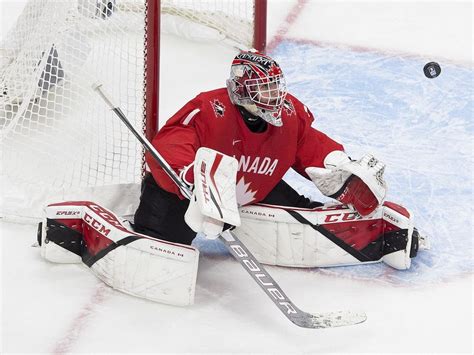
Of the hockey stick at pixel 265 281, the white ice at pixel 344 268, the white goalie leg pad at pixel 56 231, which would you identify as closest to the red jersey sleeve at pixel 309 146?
the white ice at pixel 344 268

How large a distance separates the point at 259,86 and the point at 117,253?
0.62m

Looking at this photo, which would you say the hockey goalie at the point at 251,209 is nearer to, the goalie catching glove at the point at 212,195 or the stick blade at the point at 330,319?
the goalie catching glove at the point at 212,195

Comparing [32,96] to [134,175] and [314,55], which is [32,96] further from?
[314,55]

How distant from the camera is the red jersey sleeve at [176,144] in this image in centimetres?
378

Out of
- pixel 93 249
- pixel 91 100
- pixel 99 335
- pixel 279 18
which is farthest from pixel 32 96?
pixel 279 18

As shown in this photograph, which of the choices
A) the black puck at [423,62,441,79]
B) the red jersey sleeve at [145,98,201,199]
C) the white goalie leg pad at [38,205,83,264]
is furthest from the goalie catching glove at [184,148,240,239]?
the black puck at [423,62,441,79]

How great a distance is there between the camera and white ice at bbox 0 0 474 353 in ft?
12.1

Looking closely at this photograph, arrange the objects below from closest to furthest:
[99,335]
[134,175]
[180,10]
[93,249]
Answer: [99,335], [93,249], [134,175], [180,10]

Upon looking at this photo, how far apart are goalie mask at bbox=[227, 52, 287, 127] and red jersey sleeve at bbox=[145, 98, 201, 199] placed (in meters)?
0.13

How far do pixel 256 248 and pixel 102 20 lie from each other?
3.09ft

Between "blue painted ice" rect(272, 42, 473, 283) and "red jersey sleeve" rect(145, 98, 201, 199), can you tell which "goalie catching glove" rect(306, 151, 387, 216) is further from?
"red jersey sleeve" rect(145, 98, 201, 199)

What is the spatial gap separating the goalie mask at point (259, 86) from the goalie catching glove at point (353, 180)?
0.80 ft

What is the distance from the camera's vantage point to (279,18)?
18.7 feet

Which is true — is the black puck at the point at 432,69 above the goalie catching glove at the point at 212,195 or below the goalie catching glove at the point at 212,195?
above
